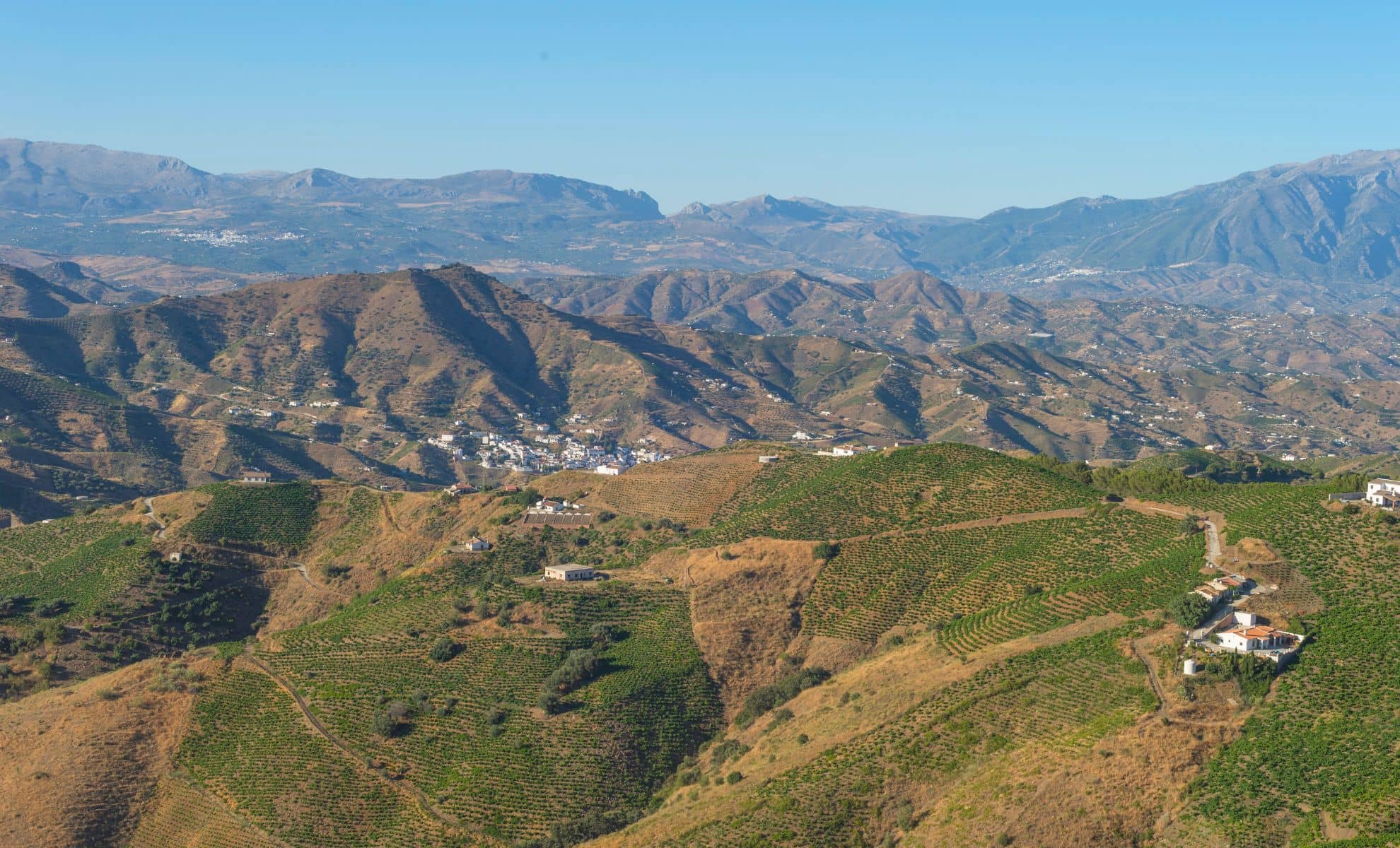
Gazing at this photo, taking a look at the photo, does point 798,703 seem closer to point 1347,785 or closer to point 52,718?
point 1347,785

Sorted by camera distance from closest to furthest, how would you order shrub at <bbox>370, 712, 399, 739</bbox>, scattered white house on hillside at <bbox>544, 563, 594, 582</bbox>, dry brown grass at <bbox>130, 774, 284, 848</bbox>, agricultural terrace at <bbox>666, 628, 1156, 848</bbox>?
agricultural terrace at <bbox>666, 628, 1156, 848</bbox>
dry brown grass at <bbox>130, 774, 284, 848</bbox>
shrub at <bbox>370, 712, 399, 739</bbox>
scattered white house on hillside at <bbox>544, 563, 594, 582</bbox>

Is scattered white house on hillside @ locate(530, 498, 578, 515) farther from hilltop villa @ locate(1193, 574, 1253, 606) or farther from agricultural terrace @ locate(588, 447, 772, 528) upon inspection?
hilltop villa @ locate(1193, 574, 1253, 606)

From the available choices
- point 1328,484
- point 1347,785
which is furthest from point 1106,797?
point 1328,484

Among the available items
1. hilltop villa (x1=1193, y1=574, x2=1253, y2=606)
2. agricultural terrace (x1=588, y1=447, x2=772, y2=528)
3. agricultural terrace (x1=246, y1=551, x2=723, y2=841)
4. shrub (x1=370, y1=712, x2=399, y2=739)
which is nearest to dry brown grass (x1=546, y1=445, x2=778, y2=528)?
agricultural terrace (x1=588, y1=447, x2=772, y2=528)

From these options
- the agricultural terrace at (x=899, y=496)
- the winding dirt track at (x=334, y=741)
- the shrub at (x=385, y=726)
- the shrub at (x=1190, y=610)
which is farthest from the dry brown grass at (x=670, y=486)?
the shrub at (x=1190, y=610)

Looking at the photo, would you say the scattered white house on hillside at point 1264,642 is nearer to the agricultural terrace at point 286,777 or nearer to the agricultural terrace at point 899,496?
the agricultural terrace at point 899,496

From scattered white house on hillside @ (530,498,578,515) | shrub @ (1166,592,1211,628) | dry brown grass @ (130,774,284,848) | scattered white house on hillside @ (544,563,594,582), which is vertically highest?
shrub @ (1166,592,1211,628)

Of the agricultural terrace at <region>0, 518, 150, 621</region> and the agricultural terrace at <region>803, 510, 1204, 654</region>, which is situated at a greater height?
the agricultural terrace at <region>803, 510, 1204, 654</region>
